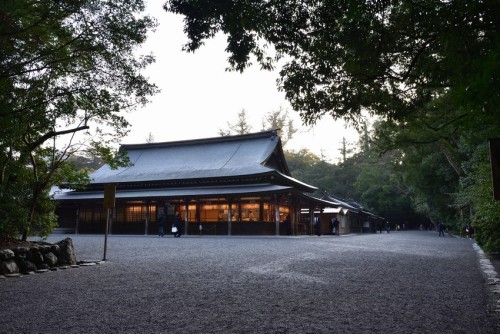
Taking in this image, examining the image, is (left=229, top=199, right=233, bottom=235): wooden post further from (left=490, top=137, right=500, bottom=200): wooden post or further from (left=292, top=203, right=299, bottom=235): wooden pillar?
(left=490, top=137, right=500, bottom=200): wooden post

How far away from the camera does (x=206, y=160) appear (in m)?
31.5

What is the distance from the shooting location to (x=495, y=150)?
10.5 ft

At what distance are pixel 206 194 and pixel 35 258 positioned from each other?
1752cm

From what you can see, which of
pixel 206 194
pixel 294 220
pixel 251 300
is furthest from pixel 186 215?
pixel 251 300

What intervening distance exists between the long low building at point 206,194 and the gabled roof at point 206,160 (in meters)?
0.09

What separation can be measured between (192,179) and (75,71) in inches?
807

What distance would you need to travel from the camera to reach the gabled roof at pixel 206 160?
28484 millimetres

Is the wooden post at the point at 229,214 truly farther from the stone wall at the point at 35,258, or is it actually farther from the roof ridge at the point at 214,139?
the stone wall at the point at 35,258

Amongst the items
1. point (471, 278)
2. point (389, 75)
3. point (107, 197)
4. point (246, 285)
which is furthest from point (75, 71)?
point (471, 278)

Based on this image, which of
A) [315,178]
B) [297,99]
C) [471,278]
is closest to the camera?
[471,278]

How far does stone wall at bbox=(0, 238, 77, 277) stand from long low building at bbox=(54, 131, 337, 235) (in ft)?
51.3

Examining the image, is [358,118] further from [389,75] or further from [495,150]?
[495,150]

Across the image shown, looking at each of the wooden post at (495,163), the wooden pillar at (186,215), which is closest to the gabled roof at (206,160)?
the wooden pillar at (186,215)

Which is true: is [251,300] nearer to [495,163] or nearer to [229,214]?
[495,163]
